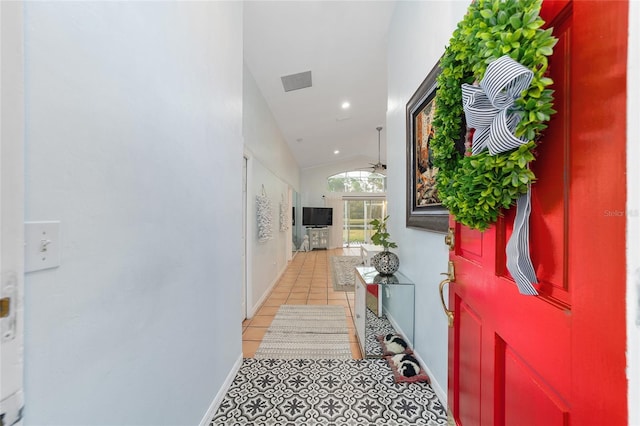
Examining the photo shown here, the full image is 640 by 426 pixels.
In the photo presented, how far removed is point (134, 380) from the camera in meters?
A: 0.91

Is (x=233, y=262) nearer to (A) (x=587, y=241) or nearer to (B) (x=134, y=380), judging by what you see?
(B) (x=134, y=380)

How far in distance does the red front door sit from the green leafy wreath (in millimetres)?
37

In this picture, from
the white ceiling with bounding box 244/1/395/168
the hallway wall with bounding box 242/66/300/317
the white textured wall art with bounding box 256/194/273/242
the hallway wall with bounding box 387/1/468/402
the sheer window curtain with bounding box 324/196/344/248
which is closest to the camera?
the hallway wall with bounding box 387/1/468/402

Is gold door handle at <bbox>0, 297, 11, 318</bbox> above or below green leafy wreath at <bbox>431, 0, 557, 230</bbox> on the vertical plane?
below

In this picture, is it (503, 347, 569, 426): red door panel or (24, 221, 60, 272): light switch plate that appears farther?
(24, 221, 60, 272): light switch plate

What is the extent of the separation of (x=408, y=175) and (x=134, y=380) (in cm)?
205

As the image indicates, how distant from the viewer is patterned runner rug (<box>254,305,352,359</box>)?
216cm

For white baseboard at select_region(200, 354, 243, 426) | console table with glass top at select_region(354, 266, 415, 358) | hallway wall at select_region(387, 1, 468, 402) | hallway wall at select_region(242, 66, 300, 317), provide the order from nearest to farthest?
1. white baseboard at select_region(200, 354, 243, 426)
2. hallway wall at select_region(387, 1, 468, 402)
3. console table with glass top at select_region(354, 266, 415, 358)
4. hallway wall at select_region(242, 66, 300, 317)

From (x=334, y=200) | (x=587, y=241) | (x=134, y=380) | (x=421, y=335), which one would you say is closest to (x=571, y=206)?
(x=587, y=241)

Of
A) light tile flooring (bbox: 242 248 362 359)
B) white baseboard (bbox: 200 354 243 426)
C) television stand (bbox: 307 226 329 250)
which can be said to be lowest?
light tile flooring (bbox: 242 248 362 359)

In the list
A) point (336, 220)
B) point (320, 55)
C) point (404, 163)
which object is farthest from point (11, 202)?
point (336, 220)

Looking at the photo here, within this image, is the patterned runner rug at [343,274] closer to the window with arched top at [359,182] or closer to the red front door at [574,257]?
the red front door at [574,257]

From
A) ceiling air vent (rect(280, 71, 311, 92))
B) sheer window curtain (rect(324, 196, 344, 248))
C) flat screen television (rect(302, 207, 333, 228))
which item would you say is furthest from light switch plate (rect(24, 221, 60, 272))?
sheer window curtain (rect(324, 196, 344, 248))

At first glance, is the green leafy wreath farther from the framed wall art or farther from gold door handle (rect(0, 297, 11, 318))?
gold door handle (rect(0, 297, 11, 318))
